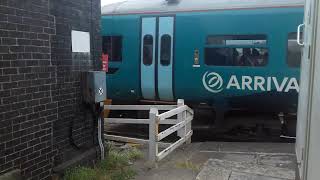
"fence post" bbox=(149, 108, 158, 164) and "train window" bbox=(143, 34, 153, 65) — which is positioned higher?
"train window" bbox=(143, 34, 153, 65)

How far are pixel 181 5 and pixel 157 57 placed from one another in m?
1.33

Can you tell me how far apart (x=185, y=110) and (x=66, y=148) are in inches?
125

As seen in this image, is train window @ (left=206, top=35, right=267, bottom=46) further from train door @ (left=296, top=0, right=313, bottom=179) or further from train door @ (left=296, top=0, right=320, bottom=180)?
train door @ (left=296, top=0, right=320, bottom=180)

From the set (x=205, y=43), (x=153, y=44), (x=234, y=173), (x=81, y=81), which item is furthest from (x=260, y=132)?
(x=81, y=81)

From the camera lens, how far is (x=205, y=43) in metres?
10.3

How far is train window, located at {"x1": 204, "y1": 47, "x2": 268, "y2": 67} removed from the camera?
32.5ft

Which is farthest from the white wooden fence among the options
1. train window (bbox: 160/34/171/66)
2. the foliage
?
train window (bbox: 160/34/171/66)

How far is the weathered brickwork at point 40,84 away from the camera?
4.61 metres

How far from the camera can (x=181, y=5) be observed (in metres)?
10.7

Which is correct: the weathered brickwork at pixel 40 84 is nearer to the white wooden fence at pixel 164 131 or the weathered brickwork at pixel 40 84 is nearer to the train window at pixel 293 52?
the white wooden fence at pixel 164 131

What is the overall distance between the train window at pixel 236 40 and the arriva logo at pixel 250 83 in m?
0.71

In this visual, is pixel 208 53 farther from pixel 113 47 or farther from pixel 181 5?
pixel 113 47

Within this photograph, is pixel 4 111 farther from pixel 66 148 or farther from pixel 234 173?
pixel 234 173

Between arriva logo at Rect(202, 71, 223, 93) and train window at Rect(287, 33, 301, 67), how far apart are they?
154 centimetres
